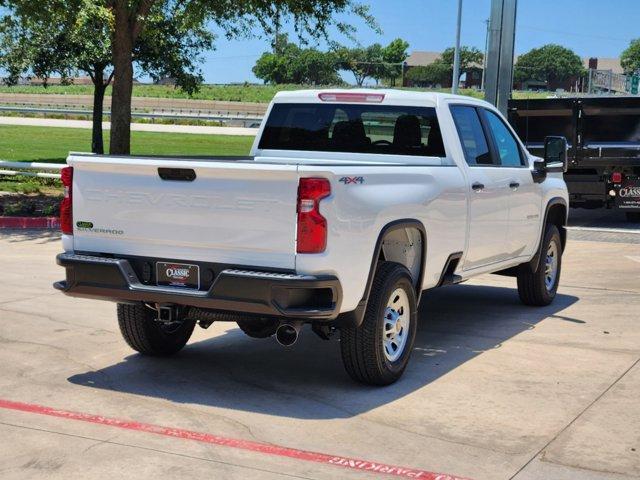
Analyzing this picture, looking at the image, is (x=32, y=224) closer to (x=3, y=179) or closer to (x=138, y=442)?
(x=3, y=179)

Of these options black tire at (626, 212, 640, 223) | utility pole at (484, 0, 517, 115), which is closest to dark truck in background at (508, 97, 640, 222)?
black tire at (626, 212, 640, 223)

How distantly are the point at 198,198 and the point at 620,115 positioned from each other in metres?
13.4

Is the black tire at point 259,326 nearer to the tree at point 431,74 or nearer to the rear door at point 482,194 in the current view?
the rear door at point 482,194

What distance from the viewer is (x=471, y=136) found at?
339 inches

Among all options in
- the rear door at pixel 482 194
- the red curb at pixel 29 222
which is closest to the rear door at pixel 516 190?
the rear door at pixel 482 194

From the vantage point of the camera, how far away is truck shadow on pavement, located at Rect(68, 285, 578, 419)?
6664 mm

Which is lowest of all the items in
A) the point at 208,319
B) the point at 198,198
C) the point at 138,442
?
the point at 138,442

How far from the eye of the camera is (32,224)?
51.7ft

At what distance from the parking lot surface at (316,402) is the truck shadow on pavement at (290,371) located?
16 millimetres

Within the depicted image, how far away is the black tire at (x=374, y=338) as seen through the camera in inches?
265

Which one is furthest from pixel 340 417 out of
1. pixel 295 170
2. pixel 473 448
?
pixel 295 170

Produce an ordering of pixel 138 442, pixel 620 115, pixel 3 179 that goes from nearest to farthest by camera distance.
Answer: pixel 138 442 → pixel 620 115 → pixel 3 179

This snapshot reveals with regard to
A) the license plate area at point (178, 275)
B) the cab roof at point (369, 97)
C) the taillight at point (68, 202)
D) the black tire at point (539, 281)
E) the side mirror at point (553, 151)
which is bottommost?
the black tire at point (539, 281)

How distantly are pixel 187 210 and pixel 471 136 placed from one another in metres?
3.03
